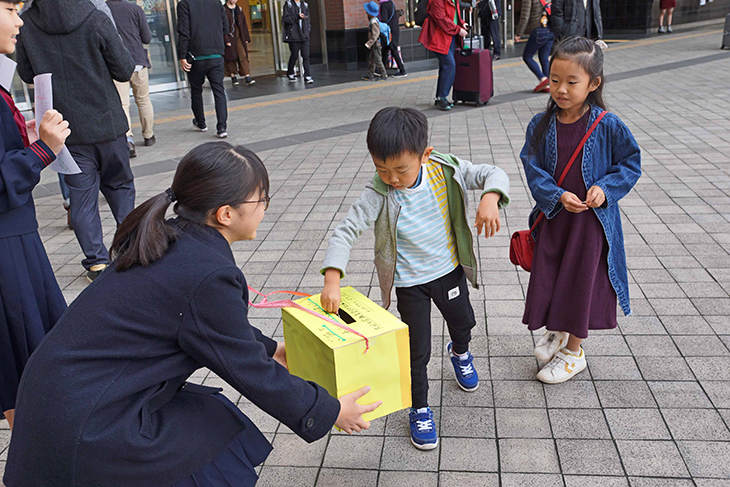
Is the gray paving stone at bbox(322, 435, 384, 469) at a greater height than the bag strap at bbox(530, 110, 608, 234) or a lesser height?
lesser

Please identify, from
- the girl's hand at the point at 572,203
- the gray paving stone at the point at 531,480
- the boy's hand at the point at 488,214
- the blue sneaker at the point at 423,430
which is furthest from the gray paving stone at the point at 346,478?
the girl's hand at the point at 572,203

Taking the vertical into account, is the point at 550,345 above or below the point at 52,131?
below

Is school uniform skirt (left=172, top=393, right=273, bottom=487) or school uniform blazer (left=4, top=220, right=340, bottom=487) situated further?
school uniform skirt (left=172, top=393, right=273, bottom=487)

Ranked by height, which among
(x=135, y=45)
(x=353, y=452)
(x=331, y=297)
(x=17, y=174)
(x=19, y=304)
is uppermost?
(x=135, y=45)

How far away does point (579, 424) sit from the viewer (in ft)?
8.57

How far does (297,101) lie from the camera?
11.2m

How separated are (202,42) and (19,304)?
6.16m

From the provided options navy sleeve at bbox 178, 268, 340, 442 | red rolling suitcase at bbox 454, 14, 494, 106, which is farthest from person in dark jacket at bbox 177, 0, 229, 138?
navy sleeve at bbox 178, 268, 340, 442

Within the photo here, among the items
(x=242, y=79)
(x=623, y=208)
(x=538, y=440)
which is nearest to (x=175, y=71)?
(x=242, y=79)

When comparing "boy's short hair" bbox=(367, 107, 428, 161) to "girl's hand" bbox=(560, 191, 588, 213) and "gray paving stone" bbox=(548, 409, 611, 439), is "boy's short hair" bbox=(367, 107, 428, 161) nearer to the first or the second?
"girl's hand" bbox=(560, 191, 588, 213)

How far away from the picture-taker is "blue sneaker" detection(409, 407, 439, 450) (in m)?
2.51

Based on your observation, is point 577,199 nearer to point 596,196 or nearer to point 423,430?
point 596,196

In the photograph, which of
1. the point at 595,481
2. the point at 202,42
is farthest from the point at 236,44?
the point at 595,481

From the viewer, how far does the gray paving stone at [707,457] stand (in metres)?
2.29
